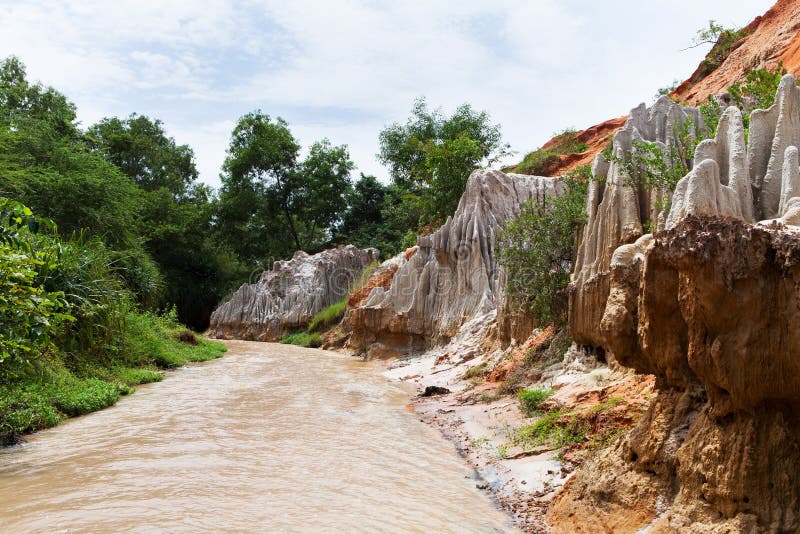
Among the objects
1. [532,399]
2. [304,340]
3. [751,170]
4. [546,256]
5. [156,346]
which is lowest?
[304,340]

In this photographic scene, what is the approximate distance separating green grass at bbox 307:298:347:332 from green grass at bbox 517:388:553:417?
20114 millimetres

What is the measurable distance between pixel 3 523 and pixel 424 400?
7.27 meters

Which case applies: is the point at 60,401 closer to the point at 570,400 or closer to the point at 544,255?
the point at 570,400

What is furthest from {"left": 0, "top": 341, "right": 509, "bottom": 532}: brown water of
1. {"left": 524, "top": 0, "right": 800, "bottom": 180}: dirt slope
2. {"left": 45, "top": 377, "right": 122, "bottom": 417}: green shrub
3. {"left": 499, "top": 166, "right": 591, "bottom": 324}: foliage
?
{"left": 524, "top": 0, "right": 800, "bottom": 180}: dirt slope

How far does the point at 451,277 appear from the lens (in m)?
19.4

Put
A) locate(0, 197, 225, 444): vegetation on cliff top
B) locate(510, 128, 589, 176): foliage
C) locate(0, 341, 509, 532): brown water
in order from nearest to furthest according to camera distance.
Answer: locate(0, 341, 509, 532): brown water < locate(0, 197, 225, 444): vegetation on cliff top < locate(510, 128, 589, 176): foliage

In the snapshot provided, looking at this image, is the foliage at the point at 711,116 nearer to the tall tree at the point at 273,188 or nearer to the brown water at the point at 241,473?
the brown water at the point at 241,473

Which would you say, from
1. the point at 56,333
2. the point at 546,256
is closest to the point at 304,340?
the point at 546,256

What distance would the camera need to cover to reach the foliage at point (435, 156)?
25609 mm

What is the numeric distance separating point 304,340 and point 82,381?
18.9 meters

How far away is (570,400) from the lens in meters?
7.43

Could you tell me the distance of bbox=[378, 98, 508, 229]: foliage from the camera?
25.6m

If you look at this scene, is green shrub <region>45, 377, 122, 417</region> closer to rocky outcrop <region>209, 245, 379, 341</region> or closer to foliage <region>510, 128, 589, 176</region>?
rocky outcrop <region>209, 245, 379, 341</region>

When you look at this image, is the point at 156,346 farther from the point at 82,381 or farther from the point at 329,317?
the point at 329,317
